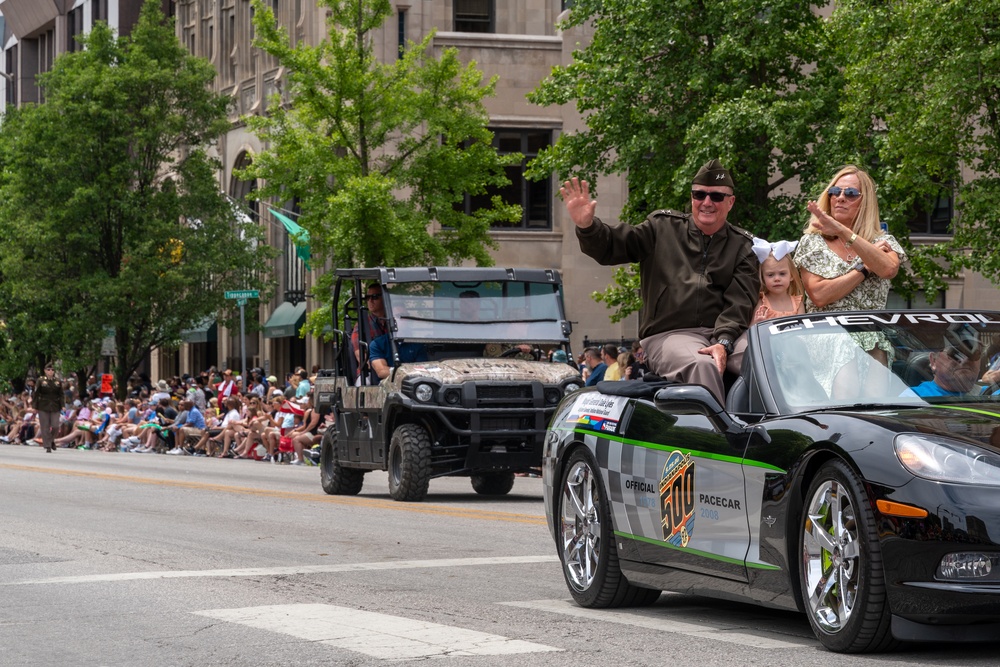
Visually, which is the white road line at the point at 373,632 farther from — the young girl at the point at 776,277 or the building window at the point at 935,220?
the building window at the point at 935,220

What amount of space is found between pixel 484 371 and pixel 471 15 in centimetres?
2930

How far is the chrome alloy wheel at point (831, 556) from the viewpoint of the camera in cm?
641

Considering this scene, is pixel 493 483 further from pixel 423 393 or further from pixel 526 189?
pixel 526 189

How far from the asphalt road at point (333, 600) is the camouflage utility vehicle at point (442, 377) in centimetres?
71

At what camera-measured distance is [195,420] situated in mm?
36969

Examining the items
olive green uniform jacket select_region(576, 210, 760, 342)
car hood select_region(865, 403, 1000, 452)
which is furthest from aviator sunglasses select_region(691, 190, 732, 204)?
car hood select_region(865, 403, 1000, 452)

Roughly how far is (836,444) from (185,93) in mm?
45527

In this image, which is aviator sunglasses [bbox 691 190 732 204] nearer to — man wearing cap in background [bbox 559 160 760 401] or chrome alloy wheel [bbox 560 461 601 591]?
man wearing cap in background [bbox 559 160 760 401]

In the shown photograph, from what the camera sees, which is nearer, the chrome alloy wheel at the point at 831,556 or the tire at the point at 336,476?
the chrome alloy wheel at the point at 831,556

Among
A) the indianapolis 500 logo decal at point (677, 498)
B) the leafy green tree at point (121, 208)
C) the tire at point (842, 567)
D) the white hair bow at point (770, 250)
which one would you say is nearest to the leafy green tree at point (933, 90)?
the white hair bow at point (770, 250)

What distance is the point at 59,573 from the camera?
35.9 ft

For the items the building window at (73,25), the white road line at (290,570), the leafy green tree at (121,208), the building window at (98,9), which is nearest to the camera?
the white road line at (290,570)

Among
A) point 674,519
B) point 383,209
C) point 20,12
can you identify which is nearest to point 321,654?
point 674,519

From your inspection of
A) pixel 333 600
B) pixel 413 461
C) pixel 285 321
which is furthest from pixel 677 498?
pixel 285 321
